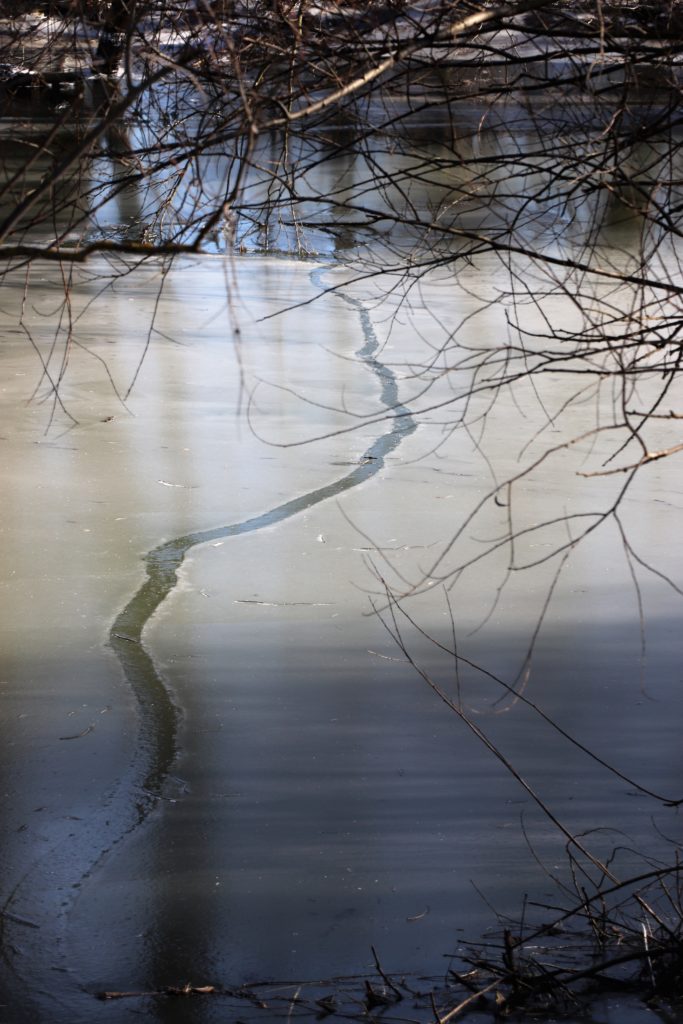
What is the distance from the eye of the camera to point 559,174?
2016 mm

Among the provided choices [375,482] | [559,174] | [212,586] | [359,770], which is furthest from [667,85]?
[375,482]

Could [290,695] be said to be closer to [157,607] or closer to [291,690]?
[291,690]

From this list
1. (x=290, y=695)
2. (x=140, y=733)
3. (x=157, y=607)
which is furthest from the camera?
(x=157, y=607)

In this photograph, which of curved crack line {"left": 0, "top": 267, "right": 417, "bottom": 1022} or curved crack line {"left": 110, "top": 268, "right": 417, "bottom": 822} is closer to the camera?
curved crack line {"left": 0, "top": 267, "right": 417, "bottom": 1022}

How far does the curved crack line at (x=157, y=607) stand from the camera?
9.28 feet

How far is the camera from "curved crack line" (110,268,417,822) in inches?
111

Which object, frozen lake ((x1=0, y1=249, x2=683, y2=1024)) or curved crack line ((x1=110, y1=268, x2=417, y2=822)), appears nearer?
frozen lake ((x1=0, y1=249, x2=683, y2=1024))

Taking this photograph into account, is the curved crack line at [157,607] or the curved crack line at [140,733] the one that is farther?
the curved crack line at [157,607]

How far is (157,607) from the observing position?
11.9 ft

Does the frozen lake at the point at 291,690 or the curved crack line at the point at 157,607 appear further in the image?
the curved crack line at the point at 157,607

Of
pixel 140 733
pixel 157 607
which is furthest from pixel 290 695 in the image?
pixel 157 607

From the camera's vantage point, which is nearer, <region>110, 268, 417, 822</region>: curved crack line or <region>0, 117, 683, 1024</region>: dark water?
<region>0, 117, 683, 1024</region>: dark water

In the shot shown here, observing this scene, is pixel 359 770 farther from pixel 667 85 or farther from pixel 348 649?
pixel 667 85

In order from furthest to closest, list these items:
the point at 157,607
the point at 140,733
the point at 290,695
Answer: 1. the point at 157,607
2. the point at 290,695
3. the point at 140,733
